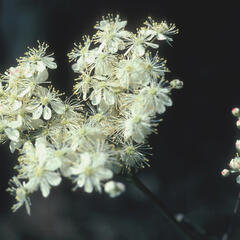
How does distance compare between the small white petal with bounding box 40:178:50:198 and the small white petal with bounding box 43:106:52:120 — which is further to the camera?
the small white petal with bounding box 43:106:52:120

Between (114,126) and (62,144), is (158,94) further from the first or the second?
(62,144)

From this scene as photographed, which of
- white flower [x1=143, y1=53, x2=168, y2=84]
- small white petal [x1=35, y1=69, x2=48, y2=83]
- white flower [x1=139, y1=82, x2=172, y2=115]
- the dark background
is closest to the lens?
white flower [x1=139, y1=82, x2=172, y2=115]

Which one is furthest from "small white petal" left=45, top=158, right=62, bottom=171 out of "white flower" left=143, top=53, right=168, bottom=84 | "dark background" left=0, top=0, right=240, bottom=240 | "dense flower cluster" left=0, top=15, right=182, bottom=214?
"dark background" left=0, top=0, right=240, bottom=240

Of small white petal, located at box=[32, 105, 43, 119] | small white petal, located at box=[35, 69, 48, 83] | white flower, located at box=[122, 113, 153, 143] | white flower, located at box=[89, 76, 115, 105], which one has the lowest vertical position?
white flower, located at box=[122, 113, 153, 143]

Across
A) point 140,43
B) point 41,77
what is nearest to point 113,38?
point 140,43

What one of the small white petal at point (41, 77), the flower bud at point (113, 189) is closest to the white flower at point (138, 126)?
the flower bud at point (113, 189)

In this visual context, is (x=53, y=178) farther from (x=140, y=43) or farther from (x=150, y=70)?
(x=140, y=43)

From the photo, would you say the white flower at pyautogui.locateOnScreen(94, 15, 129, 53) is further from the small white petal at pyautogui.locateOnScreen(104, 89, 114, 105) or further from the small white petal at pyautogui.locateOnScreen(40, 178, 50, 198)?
the small white petal at pyautogui.locateOnScreen(40, 178, 50, 198)

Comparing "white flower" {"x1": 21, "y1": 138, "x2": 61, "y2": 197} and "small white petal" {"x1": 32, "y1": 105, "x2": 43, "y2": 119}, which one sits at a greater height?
"small white petal" {"x1": 32, "y1": 105, "x2": 43, "y2": 119}
